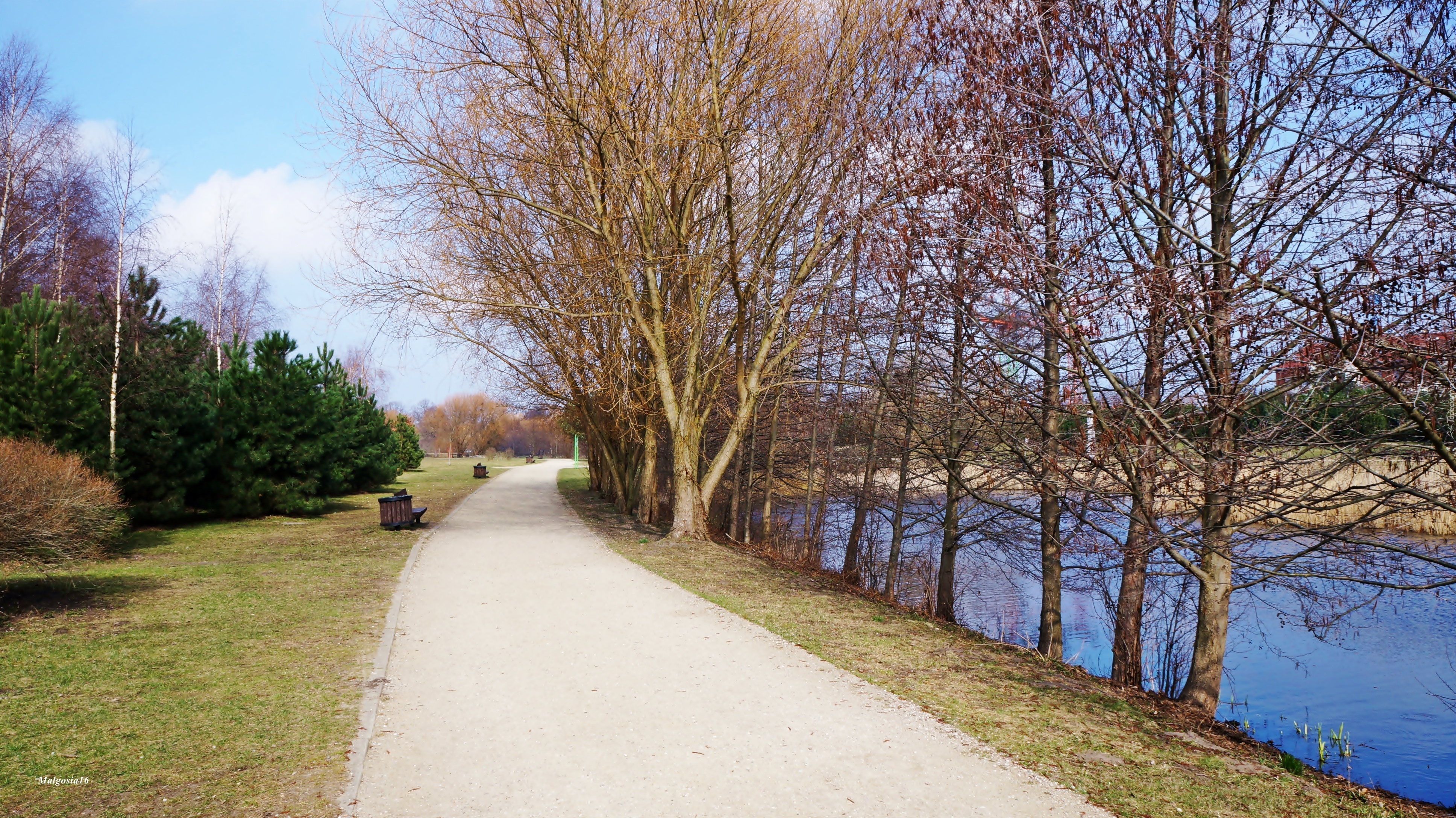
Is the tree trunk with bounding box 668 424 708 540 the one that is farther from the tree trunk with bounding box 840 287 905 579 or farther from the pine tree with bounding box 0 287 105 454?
the pine tree with bounding box 0 287 105 454

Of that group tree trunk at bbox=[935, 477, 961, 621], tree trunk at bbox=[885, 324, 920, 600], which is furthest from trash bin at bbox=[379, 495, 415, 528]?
tree trunk at bbox=[935, 477, 961, 621]

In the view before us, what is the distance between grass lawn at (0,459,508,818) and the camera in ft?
13.9

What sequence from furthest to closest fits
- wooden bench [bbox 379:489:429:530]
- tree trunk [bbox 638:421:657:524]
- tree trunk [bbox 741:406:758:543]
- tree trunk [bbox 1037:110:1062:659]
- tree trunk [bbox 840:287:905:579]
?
tree trunk [bbox 638:421:657:524] < tree trunk [bbox 741:406:758:543] < wooden bench [bbox 379:489:429:530] < tree trunk [bbox 840:287:905:579] < tree trunk [bbox 1037:110:1062:659]

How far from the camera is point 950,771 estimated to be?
4594 mm

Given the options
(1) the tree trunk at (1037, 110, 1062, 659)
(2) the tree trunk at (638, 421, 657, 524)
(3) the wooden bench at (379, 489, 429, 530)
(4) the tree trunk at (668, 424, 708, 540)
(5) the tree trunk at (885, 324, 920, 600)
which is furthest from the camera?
(2) the tree trunk at (638, 421, 657, 524)

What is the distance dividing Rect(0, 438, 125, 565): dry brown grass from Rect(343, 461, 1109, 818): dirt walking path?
131 inches

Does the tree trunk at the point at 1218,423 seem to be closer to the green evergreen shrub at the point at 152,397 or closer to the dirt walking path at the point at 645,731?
the dirt walking path at the point at 645,731

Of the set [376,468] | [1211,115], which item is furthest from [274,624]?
[376,468]

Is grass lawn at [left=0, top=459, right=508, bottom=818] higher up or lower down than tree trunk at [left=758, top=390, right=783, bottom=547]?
lower down

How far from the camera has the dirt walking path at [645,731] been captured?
4211 millimetres

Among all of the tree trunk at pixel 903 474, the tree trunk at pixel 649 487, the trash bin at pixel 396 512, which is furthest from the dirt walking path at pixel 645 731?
the tree trunk at pixel 649 487

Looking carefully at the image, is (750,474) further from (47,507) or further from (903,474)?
(47,507)

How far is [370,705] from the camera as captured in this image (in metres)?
5.58

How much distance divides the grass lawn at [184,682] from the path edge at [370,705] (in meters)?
0.06
